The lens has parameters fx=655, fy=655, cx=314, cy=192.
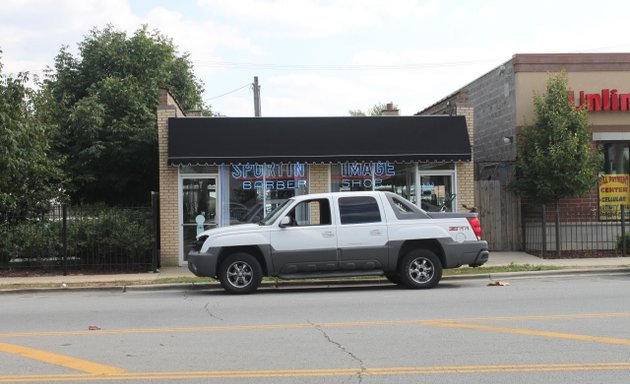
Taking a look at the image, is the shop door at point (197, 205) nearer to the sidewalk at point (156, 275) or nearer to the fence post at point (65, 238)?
the sidewalk at point (156, 275)

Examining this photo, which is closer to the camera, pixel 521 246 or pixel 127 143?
pixel 521 246

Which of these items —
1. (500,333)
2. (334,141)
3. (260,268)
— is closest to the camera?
(500,333)

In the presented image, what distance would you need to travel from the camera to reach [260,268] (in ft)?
39.9

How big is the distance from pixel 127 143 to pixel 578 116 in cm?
1331

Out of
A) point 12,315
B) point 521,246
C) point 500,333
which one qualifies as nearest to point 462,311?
point 500,333

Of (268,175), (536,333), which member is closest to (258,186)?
(268,175)

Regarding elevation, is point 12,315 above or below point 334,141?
below

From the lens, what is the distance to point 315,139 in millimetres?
16938

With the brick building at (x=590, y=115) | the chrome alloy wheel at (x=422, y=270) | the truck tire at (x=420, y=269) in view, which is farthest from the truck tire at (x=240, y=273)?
the brick building at (x=590, y=115)

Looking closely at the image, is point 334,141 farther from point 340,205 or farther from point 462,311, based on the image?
point 462,311

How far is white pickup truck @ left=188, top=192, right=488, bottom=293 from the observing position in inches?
478

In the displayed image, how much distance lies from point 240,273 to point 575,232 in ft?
34.9

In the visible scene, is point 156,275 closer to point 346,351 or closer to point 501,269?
point 501,269

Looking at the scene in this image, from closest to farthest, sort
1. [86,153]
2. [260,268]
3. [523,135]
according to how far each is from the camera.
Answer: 1. [260,268]
2. [523,135]
3. [86,153]
